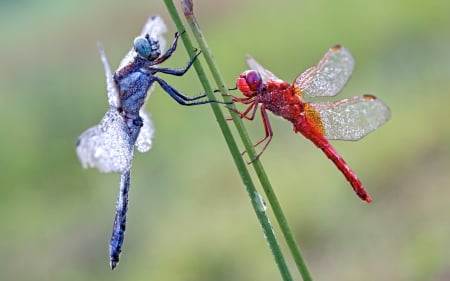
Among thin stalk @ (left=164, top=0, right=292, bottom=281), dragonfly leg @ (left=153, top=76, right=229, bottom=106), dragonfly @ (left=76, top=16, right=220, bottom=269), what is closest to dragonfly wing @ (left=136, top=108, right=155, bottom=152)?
dragonfly @ (left=76, top=16, right=220, bottom=269)

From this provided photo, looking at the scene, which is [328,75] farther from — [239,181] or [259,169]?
[239,181]

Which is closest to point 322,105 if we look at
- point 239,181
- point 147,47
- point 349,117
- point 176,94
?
point 349,117

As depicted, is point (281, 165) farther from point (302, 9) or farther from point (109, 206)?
point (302, 9)

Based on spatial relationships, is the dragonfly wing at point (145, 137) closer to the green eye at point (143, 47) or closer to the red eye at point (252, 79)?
the green eye at point (143, 47)

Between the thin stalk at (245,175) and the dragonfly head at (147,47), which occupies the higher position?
the dragonfly head at (147,47)

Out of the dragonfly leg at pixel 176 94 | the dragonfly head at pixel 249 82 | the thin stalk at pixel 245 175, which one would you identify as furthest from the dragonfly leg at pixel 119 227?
the thin stalk at pixel 245 175

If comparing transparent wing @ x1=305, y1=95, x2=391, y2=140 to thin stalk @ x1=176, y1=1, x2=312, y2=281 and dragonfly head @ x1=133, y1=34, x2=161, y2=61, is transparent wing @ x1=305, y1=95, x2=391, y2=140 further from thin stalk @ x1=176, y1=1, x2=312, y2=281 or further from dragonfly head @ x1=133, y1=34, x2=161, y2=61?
thin stalk @ x1=176, y1=1, x2=312, y2=281

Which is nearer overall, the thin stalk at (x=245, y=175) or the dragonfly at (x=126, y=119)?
the thin stalk at (x=245, y=175)

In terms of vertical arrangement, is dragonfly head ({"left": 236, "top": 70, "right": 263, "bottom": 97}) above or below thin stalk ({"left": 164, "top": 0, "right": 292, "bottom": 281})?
above

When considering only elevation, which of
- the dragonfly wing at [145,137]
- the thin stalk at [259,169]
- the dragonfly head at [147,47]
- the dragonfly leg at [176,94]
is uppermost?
the dragonfly head at [147,47]
